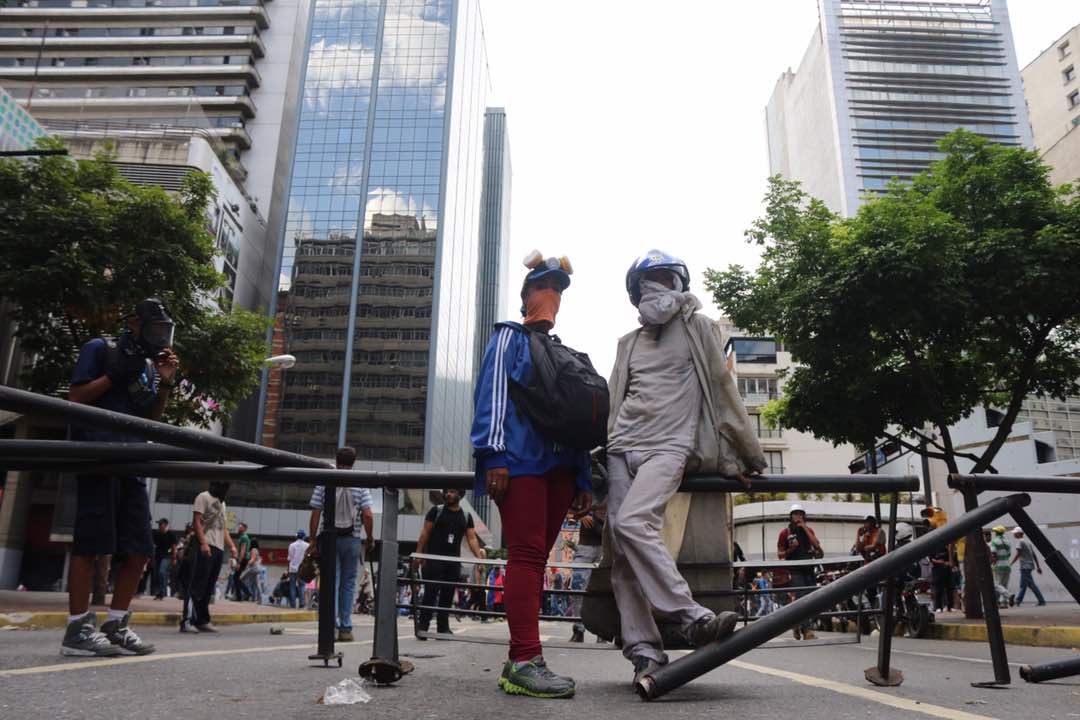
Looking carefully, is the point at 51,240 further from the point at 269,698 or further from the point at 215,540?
the point at 269,698

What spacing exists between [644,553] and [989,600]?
142 centimetres

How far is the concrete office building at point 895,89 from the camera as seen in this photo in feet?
256

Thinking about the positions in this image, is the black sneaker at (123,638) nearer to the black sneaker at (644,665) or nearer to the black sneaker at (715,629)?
the black sneaker at (644,665)

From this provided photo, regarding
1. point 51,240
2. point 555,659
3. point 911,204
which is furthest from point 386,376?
point 555,659

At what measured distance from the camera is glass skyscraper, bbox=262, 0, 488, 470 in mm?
67625

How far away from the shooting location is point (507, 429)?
3.53 meters

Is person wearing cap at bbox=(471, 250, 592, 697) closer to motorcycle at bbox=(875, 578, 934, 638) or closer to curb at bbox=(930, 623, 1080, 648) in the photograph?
curb at bbox=(930, 623, 1080, 648)

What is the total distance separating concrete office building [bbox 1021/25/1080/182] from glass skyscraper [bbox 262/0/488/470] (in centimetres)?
4916

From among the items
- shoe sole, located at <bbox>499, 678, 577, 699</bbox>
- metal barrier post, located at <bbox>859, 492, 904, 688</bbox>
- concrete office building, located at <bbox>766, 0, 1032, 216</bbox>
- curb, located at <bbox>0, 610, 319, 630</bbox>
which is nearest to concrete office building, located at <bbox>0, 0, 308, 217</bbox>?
concrete office building, located at <bbox>766, 0, 1032, 216</bbox>

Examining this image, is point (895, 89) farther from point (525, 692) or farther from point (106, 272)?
point (525, 692)

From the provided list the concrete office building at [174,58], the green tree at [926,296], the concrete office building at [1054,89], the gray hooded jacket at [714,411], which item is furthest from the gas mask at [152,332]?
the concrete office building at [1054,89]

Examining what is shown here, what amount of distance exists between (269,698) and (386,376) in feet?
218

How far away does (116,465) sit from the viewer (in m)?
2.98

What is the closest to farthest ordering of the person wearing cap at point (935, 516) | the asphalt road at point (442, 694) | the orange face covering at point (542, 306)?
the asphalt road at point (442, 694) < the orange face covering at point (542, 306) < the person wearing cap at point (935, 516)
